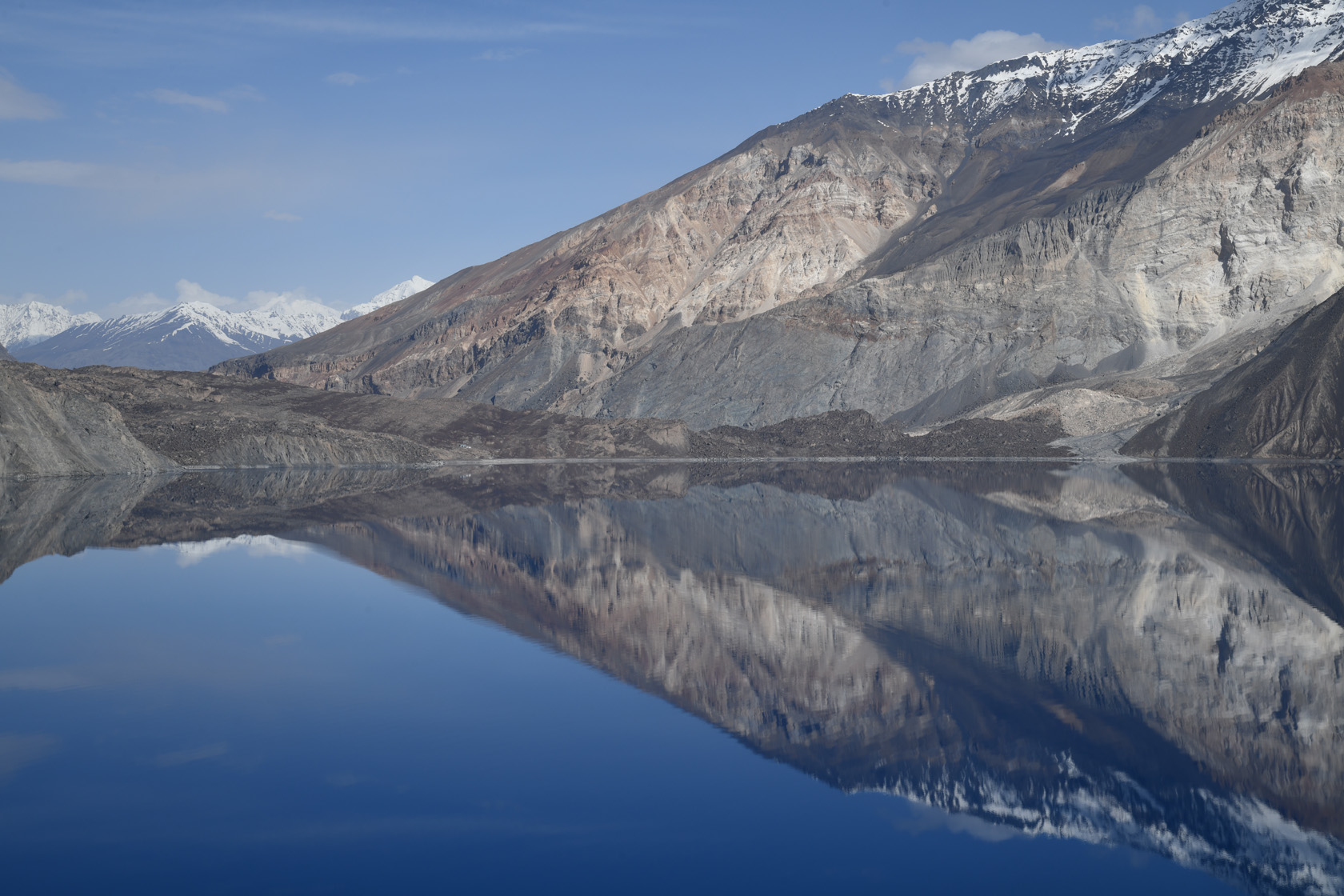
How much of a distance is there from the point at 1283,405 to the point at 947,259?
152ft

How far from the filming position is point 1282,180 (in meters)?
83.9

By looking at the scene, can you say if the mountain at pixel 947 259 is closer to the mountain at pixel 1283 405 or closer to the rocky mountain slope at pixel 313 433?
the mountain at pixel 1283 405

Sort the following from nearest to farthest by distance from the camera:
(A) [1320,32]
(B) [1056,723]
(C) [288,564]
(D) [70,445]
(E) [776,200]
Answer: (B) [1056,723]
(C) [288,564]
(D) [70,445]
(A) [1320,32]
(E) [776,200]

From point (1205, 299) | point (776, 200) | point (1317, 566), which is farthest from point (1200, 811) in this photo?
point (776, 200)

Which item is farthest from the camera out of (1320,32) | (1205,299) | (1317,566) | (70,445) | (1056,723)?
(1320,32)

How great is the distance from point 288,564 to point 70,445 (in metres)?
34.4

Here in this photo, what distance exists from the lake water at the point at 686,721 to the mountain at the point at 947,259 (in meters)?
62.9

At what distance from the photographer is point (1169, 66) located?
414ft

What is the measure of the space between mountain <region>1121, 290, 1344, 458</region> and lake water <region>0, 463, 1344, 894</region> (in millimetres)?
35501

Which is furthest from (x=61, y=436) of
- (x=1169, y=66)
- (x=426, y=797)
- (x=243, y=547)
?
(x=1169, y=66)

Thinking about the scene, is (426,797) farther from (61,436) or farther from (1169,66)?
(1169,66)

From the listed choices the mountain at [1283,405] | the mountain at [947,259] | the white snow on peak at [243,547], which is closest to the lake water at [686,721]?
the white snow on peak at [243,547]

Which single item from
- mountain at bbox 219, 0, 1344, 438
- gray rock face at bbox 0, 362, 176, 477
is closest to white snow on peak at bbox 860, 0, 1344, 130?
mountain at bbox 219, 0, 1344, 438

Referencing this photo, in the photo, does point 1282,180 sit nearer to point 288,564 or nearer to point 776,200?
point 776,200
